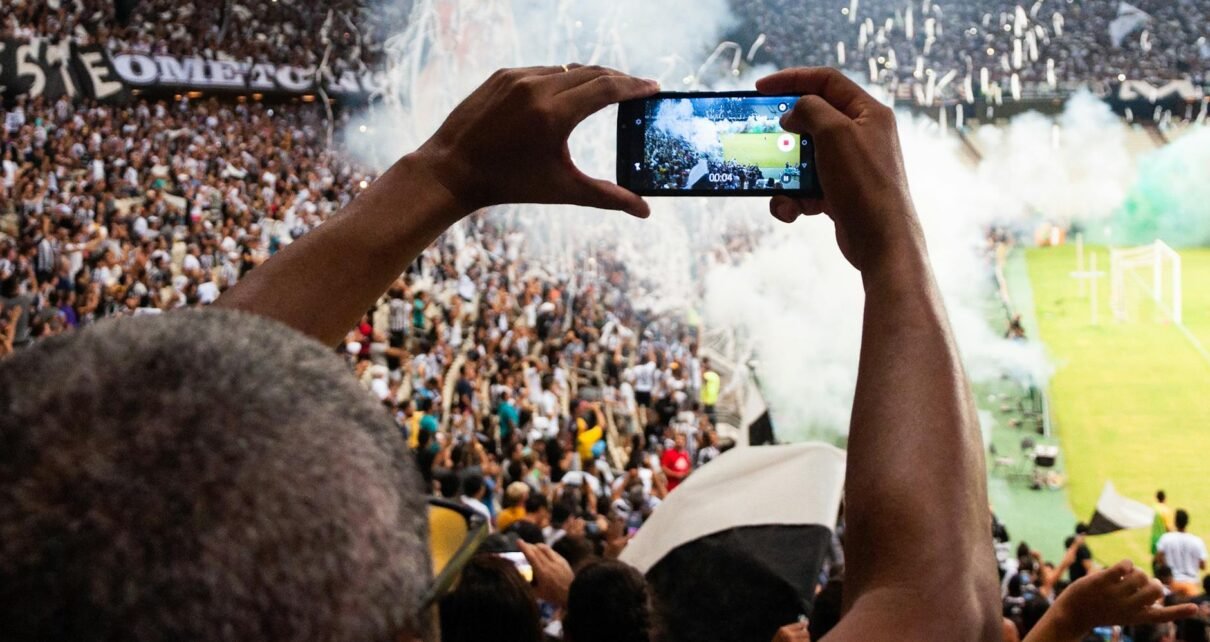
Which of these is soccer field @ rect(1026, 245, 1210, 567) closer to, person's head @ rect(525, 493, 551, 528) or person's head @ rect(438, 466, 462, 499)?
person's head @ rect(525, 493, 551, 528)

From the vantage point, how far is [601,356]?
1390cm

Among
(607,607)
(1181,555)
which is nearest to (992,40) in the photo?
(1181,555)

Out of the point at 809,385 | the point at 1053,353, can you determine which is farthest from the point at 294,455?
the point at 1053,353

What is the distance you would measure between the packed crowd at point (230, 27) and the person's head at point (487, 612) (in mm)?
20742

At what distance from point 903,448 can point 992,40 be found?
106 feet

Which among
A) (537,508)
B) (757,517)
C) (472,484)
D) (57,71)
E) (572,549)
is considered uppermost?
(57,71)

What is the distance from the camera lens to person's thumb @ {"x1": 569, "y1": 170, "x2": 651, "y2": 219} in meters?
1.32

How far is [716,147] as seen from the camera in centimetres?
163

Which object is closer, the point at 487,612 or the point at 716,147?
the point at 716,147

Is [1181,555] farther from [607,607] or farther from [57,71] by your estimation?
[57,71]

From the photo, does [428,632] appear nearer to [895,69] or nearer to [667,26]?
[667,26]

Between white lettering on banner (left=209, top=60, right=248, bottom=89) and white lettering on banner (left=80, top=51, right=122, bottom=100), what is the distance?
3126 mm

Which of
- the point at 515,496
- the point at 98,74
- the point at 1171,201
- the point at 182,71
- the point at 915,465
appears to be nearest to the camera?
the point at 915,465

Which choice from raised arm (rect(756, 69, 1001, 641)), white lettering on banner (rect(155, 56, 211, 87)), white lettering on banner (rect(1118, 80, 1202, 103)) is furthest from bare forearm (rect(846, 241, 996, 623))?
white lettering on banner (rect(1118, 80, 1202, 103))
